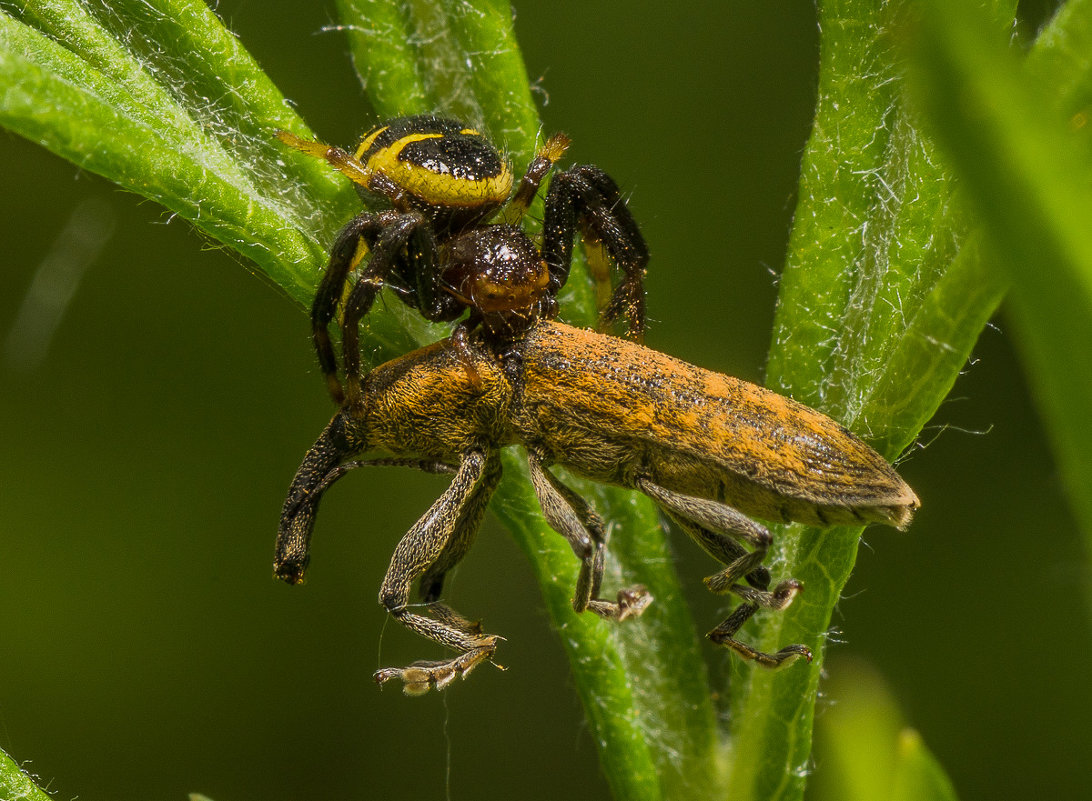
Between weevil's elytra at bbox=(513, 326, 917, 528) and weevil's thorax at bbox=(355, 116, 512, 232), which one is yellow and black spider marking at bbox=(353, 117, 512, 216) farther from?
weevil's elytra at bbox=(513, 326, 917, 528)

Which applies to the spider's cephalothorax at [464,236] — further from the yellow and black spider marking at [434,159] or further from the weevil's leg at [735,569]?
the weevil's leg at [735,569]

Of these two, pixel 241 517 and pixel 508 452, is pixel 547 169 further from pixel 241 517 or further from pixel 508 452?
pixel 241 517

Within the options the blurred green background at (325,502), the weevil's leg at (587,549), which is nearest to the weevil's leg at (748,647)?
the weevil's leg at (587,549)

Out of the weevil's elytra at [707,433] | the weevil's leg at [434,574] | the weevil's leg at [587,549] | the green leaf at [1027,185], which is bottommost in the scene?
the weevil's leg at [434,574]

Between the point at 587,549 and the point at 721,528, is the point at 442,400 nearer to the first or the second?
the point at 587,549

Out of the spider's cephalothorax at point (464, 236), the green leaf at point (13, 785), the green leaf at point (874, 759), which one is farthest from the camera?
the spider's cephalothorax at point (464, 236)

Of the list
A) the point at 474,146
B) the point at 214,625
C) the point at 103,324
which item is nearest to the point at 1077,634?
the point at 474,146

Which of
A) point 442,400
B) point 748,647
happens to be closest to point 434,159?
point 442,400
